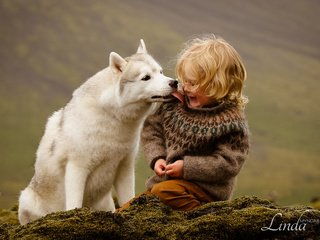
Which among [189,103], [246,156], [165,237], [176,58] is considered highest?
[176,58]

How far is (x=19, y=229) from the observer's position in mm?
4535

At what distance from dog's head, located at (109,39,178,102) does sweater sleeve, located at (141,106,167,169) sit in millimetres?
342

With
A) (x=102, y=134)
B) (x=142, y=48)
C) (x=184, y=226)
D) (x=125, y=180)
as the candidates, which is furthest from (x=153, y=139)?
(x=184, y=226)

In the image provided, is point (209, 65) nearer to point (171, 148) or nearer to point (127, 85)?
point (171, 148)

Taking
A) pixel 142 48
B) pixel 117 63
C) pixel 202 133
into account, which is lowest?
pixel 202 133

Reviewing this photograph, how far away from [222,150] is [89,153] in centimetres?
190

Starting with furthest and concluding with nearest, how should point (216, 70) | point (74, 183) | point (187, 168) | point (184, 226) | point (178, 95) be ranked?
point (74, 183)
point (178, 95)
point (216, 70)
point (187, 168)
point (184, 226)

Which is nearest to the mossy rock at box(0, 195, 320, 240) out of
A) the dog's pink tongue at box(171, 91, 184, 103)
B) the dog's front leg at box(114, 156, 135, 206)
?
the dog's pink tongue at box(171, 91, 184, 103)

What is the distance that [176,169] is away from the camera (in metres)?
5.68

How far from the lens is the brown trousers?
5.47 metres

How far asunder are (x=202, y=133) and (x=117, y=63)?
5.46ft

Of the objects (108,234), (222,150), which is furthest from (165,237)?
(222,150)

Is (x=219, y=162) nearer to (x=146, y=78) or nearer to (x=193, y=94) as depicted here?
(x=193, y=94)

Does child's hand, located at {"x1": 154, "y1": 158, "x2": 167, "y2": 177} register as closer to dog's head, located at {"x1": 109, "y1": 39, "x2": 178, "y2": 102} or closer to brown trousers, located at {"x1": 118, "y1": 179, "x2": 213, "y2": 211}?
brown trousers, located at {"x1": 118, "y1": 179, "x2": 213, "y2": 211}
